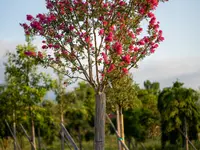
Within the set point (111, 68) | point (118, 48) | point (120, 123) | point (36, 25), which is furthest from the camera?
point (120, 123)

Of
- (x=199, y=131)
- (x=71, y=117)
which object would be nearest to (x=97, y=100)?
(x=199, y=131)

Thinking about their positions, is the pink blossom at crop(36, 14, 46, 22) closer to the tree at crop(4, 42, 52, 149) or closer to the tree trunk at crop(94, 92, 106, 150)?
the tree trunk at crop(94, 92, 106, 150)

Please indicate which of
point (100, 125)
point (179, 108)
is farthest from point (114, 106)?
point (100, 125)

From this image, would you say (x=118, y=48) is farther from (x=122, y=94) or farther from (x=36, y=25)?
(x=122, y=94)

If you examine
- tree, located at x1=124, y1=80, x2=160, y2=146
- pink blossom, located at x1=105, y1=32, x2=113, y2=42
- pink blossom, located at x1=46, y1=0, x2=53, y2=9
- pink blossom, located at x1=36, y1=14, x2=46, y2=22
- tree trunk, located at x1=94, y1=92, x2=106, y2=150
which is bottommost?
tree trunk, located at x1=94, y1=92, x2=106, y2=150

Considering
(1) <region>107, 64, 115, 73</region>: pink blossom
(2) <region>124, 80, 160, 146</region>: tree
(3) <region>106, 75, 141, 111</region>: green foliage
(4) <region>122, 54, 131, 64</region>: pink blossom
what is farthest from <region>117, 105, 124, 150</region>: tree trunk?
(2) <region>124, 80, 160, 146</region>: tree

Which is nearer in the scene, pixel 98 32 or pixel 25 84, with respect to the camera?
pixel 98 32

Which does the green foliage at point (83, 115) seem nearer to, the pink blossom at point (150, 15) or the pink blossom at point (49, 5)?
the pink blossom at point (49, 5)

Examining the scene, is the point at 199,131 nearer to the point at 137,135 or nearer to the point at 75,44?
the point at 137,135

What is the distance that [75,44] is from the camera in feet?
34.5

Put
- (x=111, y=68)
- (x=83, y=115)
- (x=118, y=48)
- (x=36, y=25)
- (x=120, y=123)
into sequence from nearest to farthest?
(x=118, y=48) < (x=111, y=68) < (x=36, y=25) < (x=120, y=123) < (x=83, y=115)

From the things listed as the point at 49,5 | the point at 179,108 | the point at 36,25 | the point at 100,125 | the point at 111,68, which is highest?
the point at 49,5

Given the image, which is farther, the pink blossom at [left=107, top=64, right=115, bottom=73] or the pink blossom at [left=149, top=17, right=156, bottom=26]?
the pink blossom at [left=149, top=17, right=156, bottom=26]

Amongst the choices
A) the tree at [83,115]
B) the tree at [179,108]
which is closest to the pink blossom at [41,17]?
the tree at [179,108]
